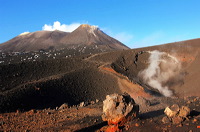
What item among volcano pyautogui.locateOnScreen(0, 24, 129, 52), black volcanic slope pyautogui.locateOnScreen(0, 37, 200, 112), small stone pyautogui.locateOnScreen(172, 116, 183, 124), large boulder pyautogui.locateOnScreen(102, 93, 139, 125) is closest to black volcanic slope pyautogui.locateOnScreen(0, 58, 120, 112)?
black volcanic slope pyautogui.locateOnScreen(0, 37, 200, 112)

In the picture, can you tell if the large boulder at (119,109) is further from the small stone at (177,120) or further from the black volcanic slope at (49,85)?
the black volcanic slope at (49,85)

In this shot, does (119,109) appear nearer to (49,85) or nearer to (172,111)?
(172,111)

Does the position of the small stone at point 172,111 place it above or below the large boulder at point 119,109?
below

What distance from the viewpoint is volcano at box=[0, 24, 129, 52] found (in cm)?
8400

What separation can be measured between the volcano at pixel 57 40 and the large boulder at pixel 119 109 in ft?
228

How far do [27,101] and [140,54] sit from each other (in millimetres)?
22066

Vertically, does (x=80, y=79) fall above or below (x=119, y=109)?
above

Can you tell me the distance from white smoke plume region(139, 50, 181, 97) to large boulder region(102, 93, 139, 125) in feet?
52.2

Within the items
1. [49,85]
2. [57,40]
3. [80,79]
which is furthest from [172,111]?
[57,40]

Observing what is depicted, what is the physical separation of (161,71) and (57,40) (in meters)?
74.2

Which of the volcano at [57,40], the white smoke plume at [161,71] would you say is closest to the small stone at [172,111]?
the white smoke plume at [161,71]

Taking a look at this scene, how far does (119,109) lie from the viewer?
10969 mm

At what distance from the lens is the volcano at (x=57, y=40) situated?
84.0 m

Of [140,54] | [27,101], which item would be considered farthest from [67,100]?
[140,54]
